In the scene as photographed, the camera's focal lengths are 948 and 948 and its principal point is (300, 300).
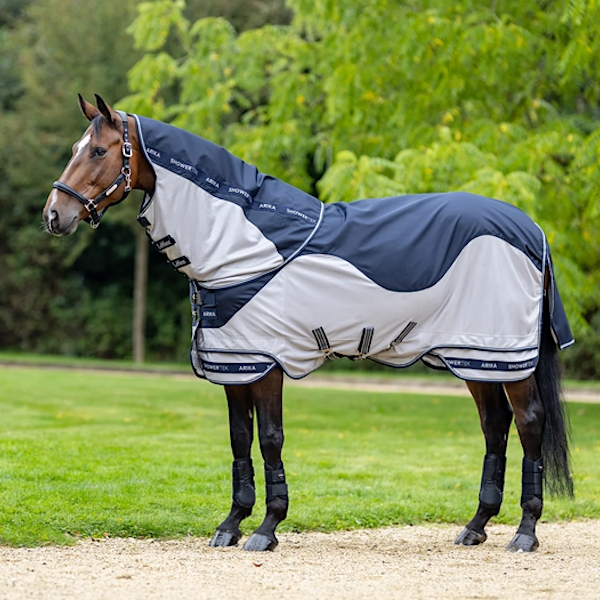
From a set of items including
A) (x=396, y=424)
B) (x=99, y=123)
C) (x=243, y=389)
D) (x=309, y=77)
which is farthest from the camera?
(x=309, y=77)

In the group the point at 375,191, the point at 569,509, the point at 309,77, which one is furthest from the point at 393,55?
the point at 569,509

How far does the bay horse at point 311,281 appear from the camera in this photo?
498 cm

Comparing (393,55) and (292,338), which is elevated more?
(393,55)

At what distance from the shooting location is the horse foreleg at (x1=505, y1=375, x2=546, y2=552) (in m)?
5.33

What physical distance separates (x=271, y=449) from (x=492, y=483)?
1392 millimetres

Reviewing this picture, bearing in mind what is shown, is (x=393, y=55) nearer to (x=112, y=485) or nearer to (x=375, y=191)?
(x=375, y=191)

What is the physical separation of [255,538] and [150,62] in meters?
10.1

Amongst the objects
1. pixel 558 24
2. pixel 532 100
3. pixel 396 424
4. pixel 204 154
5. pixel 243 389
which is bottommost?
pixel 396 424

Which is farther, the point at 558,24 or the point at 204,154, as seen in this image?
the point at 558,24

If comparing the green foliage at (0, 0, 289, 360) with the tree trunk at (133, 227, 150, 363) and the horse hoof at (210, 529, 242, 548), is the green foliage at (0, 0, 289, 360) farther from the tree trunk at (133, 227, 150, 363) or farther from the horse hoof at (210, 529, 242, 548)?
the horse hoof at (210, 529, 242, 548)

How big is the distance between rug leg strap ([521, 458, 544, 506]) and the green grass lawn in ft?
3.03

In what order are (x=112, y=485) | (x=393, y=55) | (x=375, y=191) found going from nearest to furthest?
(x=112, y=485), (x=375, y=191), (x=393, y=55)

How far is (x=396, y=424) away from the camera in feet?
37.9

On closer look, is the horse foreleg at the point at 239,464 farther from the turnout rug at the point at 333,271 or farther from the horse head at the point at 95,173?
the horse head at the point at 95,173
